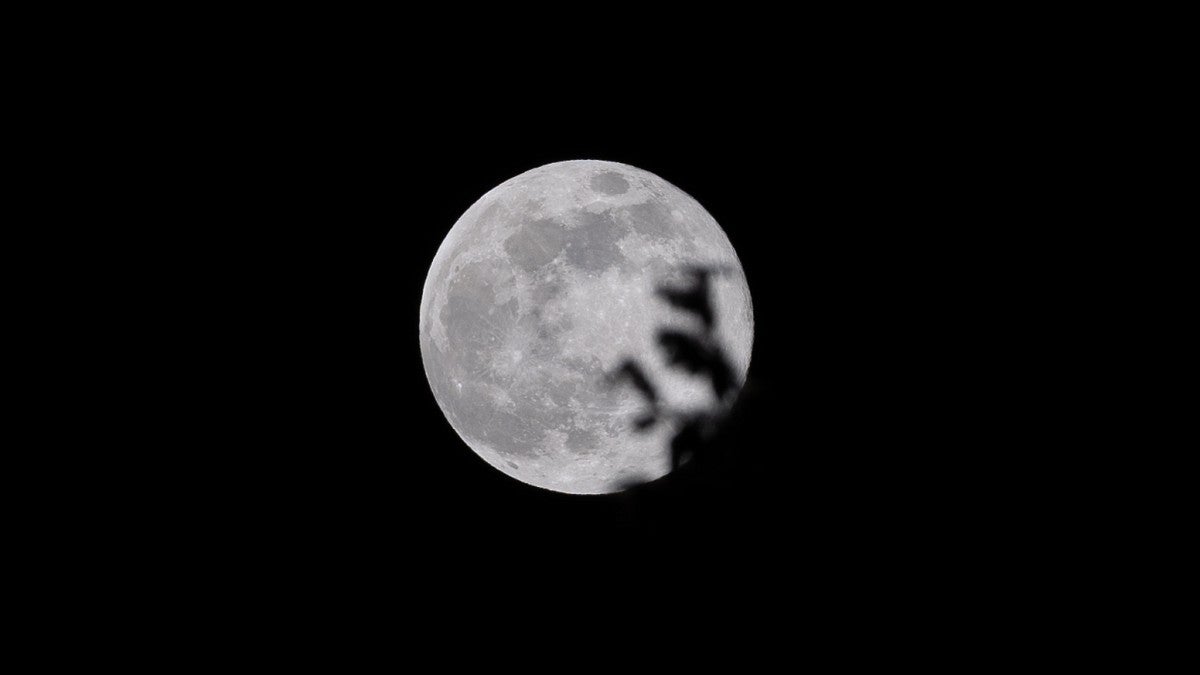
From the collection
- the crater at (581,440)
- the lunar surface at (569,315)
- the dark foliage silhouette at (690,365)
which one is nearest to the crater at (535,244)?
the lunar surface at (569,315)

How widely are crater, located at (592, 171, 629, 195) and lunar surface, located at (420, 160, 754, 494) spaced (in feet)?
0.03

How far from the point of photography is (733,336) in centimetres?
396

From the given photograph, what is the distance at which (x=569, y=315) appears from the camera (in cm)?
354

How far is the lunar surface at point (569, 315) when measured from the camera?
11.7ft

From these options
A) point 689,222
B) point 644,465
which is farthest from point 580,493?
point 689,222

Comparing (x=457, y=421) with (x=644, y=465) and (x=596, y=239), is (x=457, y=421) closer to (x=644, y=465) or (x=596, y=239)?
(x=644, y=465)

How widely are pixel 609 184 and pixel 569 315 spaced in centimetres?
88

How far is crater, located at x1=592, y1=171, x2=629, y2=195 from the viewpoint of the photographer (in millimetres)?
3895

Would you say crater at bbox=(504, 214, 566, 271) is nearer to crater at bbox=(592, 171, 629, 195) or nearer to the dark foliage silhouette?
crater at bbox=(592, 171, 629, 195)

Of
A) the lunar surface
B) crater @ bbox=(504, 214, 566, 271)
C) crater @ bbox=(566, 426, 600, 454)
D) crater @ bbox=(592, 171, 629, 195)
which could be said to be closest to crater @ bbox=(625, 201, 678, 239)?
the lunar surface

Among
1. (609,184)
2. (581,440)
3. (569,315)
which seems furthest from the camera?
(609,184)

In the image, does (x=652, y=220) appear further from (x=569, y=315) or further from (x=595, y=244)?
(x=569, y=315)

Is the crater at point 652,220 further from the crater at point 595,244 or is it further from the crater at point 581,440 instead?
the crater at point 581,440

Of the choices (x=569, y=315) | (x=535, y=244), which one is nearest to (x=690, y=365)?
(x=569, y=315)
